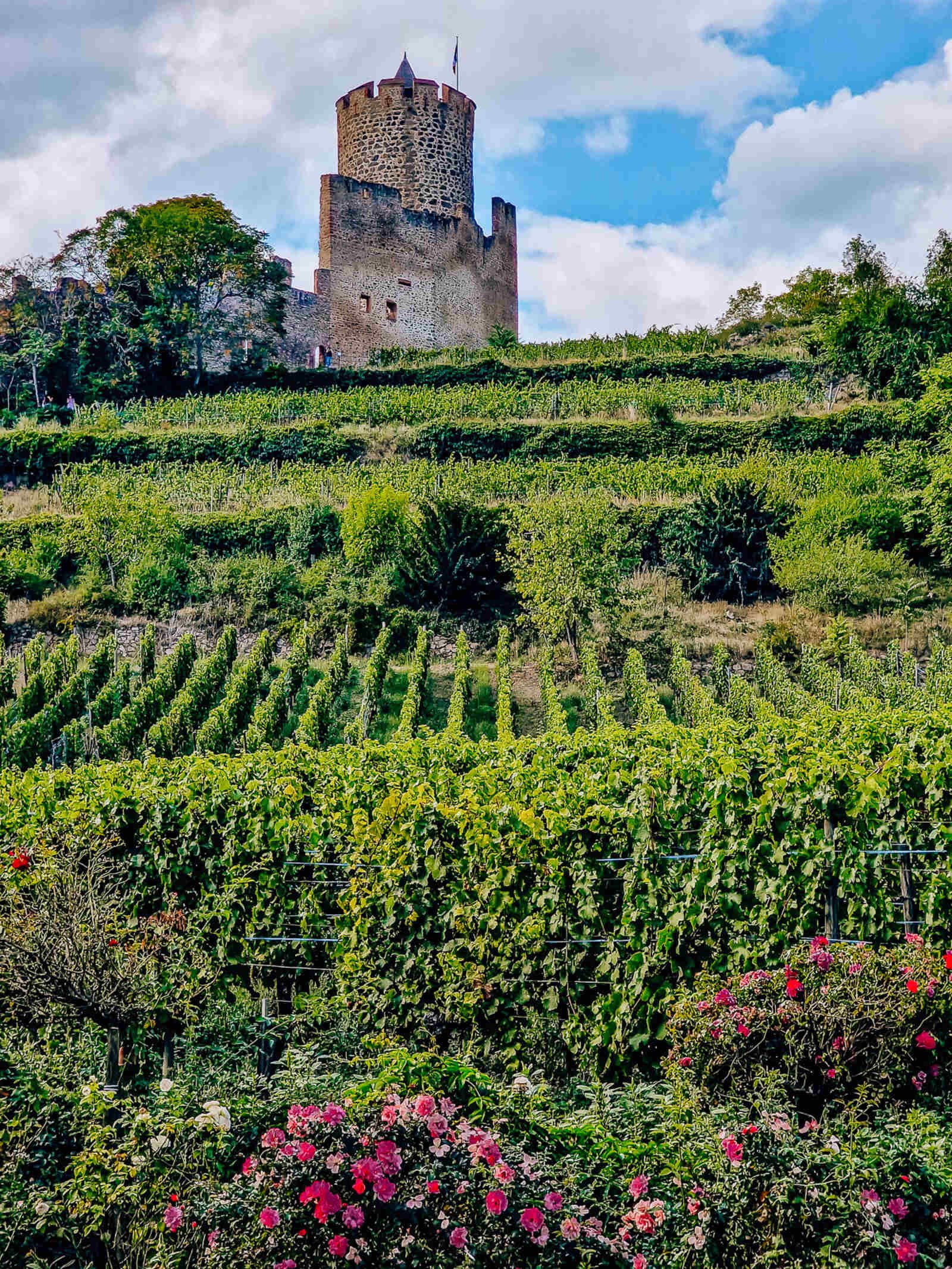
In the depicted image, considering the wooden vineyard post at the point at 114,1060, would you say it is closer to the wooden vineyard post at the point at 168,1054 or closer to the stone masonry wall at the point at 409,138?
the wooden vineyard post at the point at 168,1054

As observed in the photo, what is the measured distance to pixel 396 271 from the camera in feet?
123

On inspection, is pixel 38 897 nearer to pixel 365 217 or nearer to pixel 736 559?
pixel 736 559

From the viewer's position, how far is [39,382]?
110 feet

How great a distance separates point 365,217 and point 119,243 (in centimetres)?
745

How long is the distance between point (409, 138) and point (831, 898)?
118ft

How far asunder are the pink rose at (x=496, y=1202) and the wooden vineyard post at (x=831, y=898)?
2.96 meters

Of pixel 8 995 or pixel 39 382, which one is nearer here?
pixel 8 995

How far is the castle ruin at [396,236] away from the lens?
120ft

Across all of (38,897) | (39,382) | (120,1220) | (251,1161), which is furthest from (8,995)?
(39,382)

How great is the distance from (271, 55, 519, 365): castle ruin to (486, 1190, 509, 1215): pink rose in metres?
33.8

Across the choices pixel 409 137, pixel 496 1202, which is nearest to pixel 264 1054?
pixel 496 1202

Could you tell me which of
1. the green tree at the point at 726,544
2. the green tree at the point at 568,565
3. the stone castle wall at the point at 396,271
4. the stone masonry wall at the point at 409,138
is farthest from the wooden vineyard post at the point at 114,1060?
the stone masonry wall at the point at 409,138

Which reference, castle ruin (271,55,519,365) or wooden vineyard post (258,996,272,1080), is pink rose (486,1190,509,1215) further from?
castle ruin (271,55,519,365)

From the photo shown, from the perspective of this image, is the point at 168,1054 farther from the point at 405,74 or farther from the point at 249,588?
the point at 405,74
